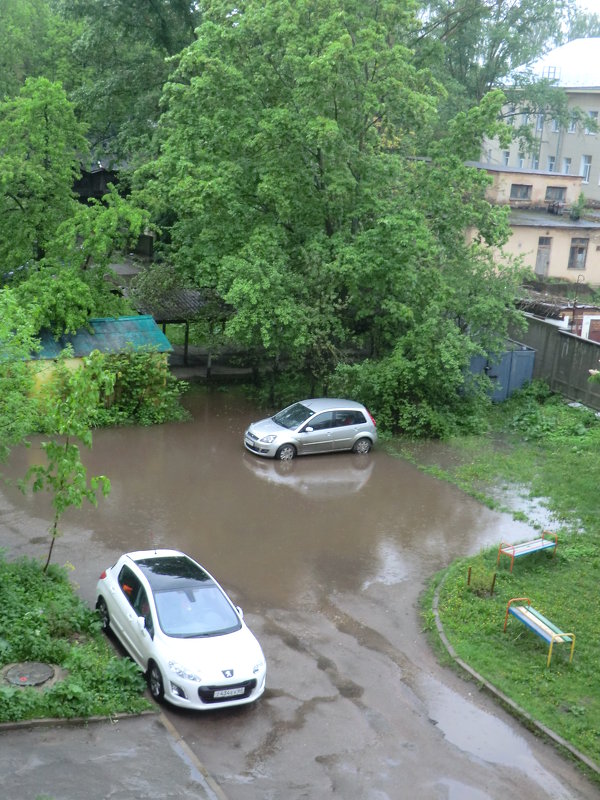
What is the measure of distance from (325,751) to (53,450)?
584 cm

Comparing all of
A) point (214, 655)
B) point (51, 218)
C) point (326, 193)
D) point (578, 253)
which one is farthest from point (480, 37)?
point (214, 655)

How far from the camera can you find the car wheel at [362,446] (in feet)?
73.6

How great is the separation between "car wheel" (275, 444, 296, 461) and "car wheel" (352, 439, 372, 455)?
1.74 meters

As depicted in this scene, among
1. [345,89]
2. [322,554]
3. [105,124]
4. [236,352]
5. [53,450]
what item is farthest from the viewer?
[105,124]

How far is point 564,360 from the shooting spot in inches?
1052

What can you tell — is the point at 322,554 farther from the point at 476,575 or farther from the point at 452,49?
the point at 452,49

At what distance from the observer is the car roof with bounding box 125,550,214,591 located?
41.0ft

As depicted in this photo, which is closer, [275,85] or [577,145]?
[275,85]

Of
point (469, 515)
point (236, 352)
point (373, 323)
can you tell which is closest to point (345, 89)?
point (373, 323)

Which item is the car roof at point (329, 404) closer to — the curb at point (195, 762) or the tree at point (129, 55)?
the curb at point (195, 762)

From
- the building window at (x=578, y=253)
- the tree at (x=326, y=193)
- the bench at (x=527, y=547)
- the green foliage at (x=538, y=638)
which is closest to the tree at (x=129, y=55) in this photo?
the tree at (x=326, y=193)

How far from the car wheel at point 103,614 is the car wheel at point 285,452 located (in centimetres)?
879

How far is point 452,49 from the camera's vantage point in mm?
48031

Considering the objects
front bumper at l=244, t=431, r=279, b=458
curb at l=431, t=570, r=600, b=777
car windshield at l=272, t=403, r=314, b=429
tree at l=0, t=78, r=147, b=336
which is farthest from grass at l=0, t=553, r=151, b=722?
tree at l=0, t=78, r=147, b=336
